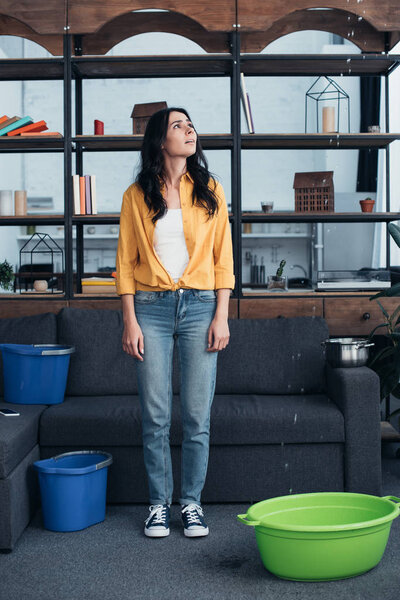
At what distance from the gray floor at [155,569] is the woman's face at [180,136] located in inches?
54.6

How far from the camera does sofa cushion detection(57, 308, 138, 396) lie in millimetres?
3182

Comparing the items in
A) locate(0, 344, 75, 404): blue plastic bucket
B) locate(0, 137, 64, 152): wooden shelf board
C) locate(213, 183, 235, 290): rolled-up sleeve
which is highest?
locate(0, 137, 64, 152): wooden shelf board

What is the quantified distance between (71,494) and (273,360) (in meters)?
1.17

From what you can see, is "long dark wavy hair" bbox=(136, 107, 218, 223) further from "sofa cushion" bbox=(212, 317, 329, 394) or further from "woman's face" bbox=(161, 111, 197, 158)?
"sofa cushion" bbox=(212, 317, 329, 394)

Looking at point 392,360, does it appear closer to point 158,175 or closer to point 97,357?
point 97,357

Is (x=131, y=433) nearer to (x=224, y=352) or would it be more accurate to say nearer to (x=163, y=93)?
(x=224, y=352)

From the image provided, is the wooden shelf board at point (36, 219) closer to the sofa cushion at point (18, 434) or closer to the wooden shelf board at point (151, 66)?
the wooden shelf board at point (151, 66)

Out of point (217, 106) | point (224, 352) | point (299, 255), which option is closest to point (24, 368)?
point (224, 352)

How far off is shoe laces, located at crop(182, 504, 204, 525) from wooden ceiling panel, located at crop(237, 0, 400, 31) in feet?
8.57

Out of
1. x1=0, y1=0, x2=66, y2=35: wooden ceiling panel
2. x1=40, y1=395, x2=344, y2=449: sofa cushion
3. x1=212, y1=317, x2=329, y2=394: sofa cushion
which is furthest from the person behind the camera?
x1=0, y1=0, x2=66, y2=35: wooden ceiling panel

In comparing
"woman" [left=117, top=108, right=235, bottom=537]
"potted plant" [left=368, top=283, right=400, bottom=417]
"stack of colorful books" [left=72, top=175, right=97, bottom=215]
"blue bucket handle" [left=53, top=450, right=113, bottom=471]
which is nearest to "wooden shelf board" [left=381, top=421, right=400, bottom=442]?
"potted plant" [left=368, top=283, right=400, bottom=417]

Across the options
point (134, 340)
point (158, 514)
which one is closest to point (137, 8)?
point (134, 340)

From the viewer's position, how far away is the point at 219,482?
2.80 meters

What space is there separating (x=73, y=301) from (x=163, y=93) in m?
5.84
